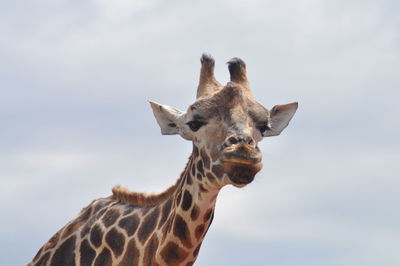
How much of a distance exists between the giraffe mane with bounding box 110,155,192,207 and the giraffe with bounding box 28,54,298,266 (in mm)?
17

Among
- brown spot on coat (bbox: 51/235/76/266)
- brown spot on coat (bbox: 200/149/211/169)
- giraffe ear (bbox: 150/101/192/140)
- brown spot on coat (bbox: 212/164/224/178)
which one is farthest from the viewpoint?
brown spot on coat (bbox: 51/235/76/266)

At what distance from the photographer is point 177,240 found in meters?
14.4

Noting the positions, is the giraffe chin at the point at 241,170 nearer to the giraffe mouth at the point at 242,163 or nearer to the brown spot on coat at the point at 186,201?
the giraffe mouth at the point at 242,163

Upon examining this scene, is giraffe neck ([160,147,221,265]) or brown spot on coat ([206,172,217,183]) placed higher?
brown spot on coat ([206,172,217,183])

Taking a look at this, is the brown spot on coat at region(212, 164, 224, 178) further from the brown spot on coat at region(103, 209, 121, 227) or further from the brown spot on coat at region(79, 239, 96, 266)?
the brown spot on coat at region(79, 239, 96, 266)

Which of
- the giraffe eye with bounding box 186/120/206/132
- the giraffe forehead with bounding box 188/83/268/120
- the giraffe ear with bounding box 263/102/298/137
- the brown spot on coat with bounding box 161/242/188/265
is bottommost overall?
the brown spot on coat with bounding box 161/242/188/265

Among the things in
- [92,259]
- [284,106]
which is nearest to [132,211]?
[92,259]

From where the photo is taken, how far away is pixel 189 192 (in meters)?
14.5

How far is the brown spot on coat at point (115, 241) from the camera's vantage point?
1543 centimetres

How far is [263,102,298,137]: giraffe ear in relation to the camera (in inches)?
614

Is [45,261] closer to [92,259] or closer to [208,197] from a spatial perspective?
[92,259]

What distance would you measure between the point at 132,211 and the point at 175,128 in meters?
1.82

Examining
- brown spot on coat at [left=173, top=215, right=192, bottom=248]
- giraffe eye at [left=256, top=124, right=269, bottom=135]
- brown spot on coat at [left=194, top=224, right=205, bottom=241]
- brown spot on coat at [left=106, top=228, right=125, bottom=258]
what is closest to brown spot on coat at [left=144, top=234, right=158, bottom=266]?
brown spot on coat at [left=173, top=215, right=192, bottom=248]

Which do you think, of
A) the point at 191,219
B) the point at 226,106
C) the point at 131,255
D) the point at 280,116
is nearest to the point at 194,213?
the point at 191,219
